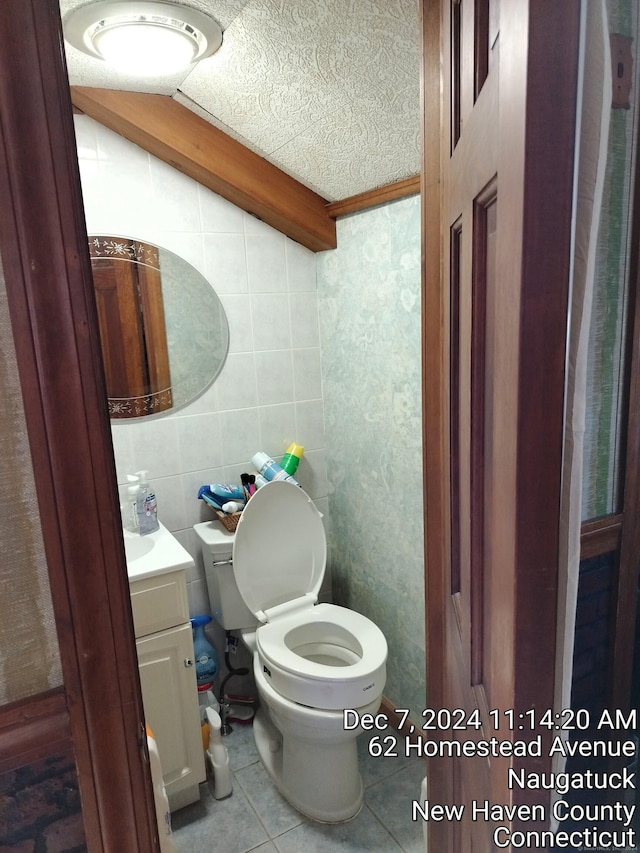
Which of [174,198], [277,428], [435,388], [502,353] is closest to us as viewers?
[502,353]

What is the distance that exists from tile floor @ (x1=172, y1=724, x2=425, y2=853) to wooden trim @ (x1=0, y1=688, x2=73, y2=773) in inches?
53.8

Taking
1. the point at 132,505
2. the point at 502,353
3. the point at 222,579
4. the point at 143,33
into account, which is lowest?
the point at 222,579

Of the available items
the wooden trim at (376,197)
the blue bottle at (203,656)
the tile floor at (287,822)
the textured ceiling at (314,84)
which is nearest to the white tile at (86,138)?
the textured ceiling at (314,84)

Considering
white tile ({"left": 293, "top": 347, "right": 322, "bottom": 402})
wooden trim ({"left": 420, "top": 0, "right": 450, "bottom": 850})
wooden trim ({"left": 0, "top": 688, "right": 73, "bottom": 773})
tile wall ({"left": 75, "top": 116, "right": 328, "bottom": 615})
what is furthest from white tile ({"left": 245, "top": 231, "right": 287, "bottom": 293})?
wooden trim ({"left": 0, "top": 688, "right": 73, "bottom": 773})

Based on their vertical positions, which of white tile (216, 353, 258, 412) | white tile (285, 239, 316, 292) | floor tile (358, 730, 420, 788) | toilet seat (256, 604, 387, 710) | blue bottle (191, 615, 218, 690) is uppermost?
white tile (285, 239, 316, 292)

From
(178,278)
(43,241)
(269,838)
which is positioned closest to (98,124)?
(178,278)

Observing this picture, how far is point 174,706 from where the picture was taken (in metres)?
1.72

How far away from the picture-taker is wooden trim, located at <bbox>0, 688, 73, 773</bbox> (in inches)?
23.5

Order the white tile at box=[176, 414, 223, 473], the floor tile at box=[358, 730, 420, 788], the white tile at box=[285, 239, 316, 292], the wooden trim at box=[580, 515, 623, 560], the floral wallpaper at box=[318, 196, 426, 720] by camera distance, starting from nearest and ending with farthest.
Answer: the wooden trim at box=[580, 515, 623, 560] < the floral wallpaper at box=[318, 196, 426, 720] < the floor tile at box=[358, 730, 420, 788] < the white tile at box=[176, 414, 223, 473] < the white tile at box=[285, 239, 316, 292]

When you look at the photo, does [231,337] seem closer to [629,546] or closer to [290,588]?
[290,588]

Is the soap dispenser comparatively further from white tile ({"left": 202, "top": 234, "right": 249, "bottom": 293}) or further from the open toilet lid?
white tile ({"left": 202, "top": 234, "right": 249, "bottom": 293})

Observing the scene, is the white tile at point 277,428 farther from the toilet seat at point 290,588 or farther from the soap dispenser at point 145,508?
the soap dispenser at point 145,508

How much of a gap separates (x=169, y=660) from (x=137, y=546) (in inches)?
14.4

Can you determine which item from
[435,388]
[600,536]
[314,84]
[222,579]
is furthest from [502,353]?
[222,579]
